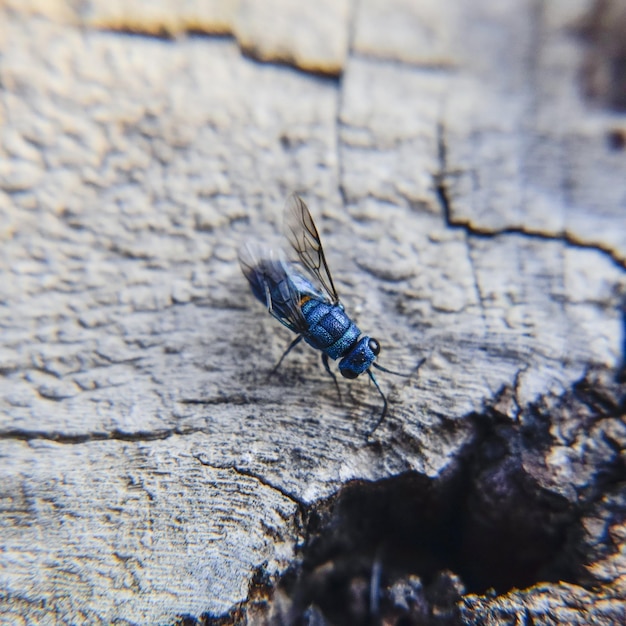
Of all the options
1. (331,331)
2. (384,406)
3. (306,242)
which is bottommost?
(384,406)

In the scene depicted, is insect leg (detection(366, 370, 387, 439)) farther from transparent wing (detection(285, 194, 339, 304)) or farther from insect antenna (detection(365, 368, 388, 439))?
transparent wing (detection(285, 194, 339, 304))

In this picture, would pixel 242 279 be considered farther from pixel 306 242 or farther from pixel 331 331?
pixel 331 331

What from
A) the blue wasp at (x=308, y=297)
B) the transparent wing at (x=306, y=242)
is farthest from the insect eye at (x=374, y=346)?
the transparent wing at (x=306, y=242)

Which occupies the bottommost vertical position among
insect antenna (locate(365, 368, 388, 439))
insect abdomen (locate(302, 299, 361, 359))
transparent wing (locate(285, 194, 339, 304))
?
insect antenna (locate(365, 368, 388, 439))

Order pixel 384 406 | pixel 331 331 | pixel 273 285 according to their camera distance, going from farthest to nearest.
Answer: pixel 273 285 → pixel 331 331 → pixel 384 406

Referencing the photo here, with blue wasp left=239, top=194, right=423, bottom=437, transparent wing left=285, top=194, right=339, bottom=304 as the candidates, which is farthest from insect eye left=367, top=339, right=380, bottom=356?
transparent wing left=285, top=194, right=339, bottom=304

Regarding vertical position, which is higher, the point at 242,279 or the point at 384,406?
the point at 242,279

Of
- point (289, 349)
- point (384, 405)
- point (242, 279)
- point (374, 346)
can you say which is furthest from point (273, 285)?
point (384, 405)
